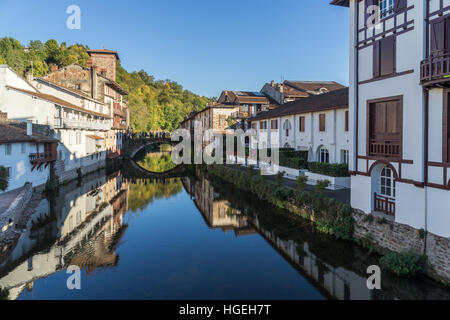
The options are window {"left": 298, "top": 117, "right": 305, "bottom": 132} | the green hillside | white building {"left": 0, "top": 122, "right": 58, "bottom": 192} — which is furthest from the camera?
the green hillside

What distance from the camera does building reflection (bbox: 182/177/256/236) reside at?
16.8m

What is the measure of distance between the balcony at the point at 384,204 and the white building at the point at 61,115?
919 inches

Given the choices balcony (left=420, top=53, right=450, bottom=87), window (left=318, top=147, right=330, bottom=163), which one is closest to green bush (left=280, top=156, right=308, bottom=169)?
window (left=318, top=147, right=330, bottom=163)

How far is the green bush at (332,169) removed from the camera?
18.6 metres

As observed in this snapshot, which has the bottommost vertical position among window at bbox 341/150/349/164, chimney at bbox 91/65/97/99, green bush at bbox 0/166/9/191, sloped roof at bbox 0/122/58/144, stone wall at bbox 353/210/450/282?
stone wall at bbox 353/210/450/282

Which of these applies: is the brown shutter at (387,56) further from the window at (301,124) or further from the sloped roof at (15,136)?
the sloped roof at (15,136)

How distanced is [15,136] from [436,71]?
2117 cm

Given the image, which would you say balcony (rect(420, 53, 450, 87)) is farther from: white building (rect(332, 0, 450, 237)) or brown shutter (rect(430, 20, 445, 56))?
brown shutter (rect(430, 20, 445, 56))

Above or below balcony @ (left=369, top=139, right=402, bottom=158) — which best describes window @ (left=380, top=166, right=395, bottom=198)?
below

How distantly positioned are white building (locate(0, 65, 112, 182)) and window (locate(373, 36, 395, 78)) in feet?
75.5

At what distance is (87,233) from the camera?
15578mm

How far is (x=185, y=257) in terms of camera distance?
41.5ft

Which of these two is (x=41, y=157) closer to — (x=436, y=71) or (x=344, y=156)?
(x=344, y=156)

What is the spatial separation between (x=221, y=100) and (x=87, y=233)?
125 feet
